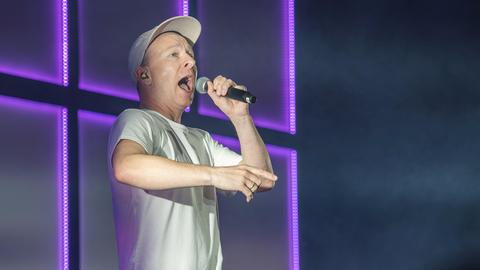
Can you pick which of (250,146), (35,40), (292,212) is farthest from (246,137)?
(292,212)

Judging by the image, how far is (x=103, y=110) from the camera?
300 centimetres

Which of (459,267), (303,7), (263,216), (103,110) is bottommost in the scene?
(459,267)

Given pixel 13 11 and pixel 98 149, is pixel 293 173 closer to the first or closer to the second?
pixel 98 149

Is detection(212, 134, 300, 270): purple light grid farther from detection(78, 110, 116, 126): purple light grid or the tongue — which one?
the tongue

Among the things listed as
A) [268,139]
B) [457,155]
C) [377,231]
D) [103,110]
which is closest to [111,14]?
[103,110]

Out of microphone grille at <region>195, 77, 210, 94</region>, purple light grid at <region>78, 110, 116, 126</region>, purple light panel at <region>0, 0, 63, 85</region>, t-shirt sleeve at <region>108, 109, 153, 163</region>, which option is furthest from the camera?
purple light grid at <region>78, 110, 116, 126</region>

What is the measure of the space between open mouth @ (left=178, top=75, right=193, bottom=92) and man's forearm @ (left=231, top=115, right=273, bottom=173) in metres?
0.17

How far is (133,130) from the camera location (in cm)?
220

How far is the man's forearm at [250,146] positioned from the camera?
251 cm

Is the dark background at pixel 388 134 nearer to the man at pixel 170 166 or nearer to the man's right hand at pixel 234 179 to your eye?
the man at pixel 170 166

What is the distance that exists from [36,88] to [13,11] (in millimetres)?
260

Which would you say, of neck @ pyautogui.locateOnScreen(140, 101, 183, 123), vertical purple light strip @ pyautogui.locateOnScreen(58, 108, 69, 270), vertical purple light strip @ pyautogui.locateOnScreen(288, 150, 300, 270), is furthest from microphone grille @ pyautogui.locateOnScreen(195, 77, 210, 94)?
vertical purple light strip @ pyautogui.locateOnScreen(288, 150, 300, 270)

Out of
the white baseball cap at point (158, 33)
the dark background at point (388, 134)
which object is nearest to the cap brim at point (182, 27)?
the white baseball cap at point (158, 33)

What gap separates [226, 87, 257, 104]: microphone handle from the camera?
2.32 m
